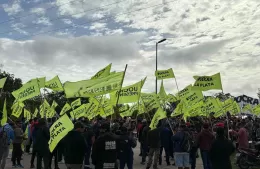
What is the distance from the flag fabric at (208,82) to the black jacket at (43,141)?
646 centimetres

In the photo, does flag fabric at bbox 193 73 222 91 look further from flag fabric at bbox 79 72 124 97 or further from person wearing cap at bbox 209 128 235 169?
person wearing cap at bbox 209 128 235 169

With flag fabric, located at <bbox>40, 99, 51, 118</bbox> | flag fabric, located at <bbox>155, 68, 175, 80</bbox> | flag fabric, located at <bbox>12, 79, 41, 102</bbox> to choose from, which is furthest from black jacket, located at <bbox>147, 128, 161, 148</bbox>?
flag fabric, located at <bbox>155, 68, 175, 80</bbox>

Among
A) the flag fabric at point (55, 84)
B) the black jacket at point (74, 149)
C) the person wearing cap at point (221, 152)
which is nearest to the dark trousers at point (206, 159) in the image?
the person wearing cap at point (221, 152)

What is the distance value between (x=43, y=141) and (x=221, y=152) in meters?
5.55

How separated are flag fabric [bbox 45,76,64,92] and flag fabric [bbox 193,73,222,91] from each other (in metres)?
5.80

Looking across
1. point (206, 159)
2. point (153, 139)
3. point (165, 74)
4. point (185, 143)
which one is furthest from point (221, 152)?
point (165, 74)

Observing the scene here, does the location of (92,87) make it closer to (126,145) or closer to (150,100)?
(126,145)

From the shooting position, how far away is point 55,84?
15578 mm

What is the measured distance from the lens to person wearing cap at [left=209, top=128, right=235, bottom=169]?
24.0 feet

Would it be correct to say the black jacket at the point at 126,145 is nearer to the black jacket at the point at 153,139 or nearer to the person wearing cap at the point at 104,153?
the black jacket at the point at 153,139

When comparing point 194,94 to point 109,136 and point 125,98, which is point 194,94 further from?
point 109,136

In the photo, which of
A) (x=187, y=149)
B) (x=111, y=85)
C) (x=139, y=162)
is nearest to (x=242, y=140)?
(x=187, y=149)

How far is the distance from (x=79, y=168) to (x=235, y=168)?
7.75 metres

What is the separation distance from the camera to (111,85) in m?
10.1
